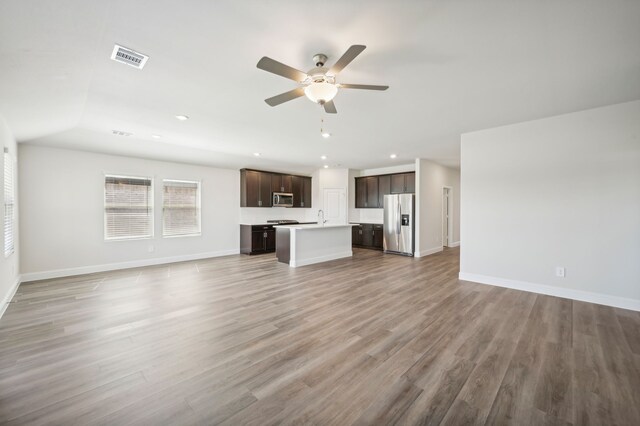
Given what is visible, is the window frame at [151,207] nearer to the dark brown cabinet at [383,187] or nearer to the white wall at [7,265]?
the white wall at [7,265]

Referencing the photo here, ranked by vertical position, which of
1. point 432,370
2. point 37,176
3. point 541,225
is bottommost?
point 432,370

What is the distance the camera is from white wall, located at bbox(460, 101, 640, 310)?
3346 millimetres

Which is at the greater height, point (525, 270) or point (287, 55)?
point (287, 55)

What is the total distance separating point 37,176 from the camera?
15.6 ft

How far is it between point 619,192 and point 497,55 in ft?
9.30

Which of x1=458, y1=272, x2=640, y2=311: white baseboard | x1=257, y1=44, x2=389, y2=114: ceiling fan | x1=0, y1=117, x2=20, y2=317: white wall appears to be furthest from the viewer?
x1=458, y1=272, x2=640, y2=311: white baseboard

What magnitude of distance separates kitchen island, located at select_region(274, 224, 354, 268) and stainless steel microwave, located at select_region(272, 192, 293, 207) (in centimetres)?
182

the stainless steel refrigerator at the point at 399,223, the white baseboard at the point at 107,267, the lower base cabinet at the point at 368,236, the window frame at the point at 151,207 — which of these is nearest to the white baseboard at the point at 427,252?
the stainless steel refrigerator at the point at 399,223

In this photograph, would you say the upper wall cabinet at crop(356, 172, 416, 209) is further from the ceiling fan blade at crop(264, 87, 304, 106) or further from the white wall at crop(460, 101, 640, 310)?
the ceiling fan blade at crop(264, 87, 304, 106)

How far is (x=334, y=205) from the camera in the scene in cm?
880

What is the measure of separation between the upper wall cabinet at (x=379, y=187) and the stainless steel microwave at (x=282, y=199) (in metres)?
2.39

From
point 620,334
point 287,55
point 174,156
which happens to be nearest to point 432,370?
point 620,334

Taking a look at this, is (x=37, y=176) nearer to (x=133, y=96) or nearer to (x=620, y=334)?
(x=133, y=96)

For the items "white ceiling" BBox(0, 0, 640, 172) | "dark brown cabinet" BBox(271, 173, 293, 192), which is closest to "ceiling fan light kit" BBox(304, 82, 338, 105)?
"white ceiling" BBox(0, 0, 640, 172)
